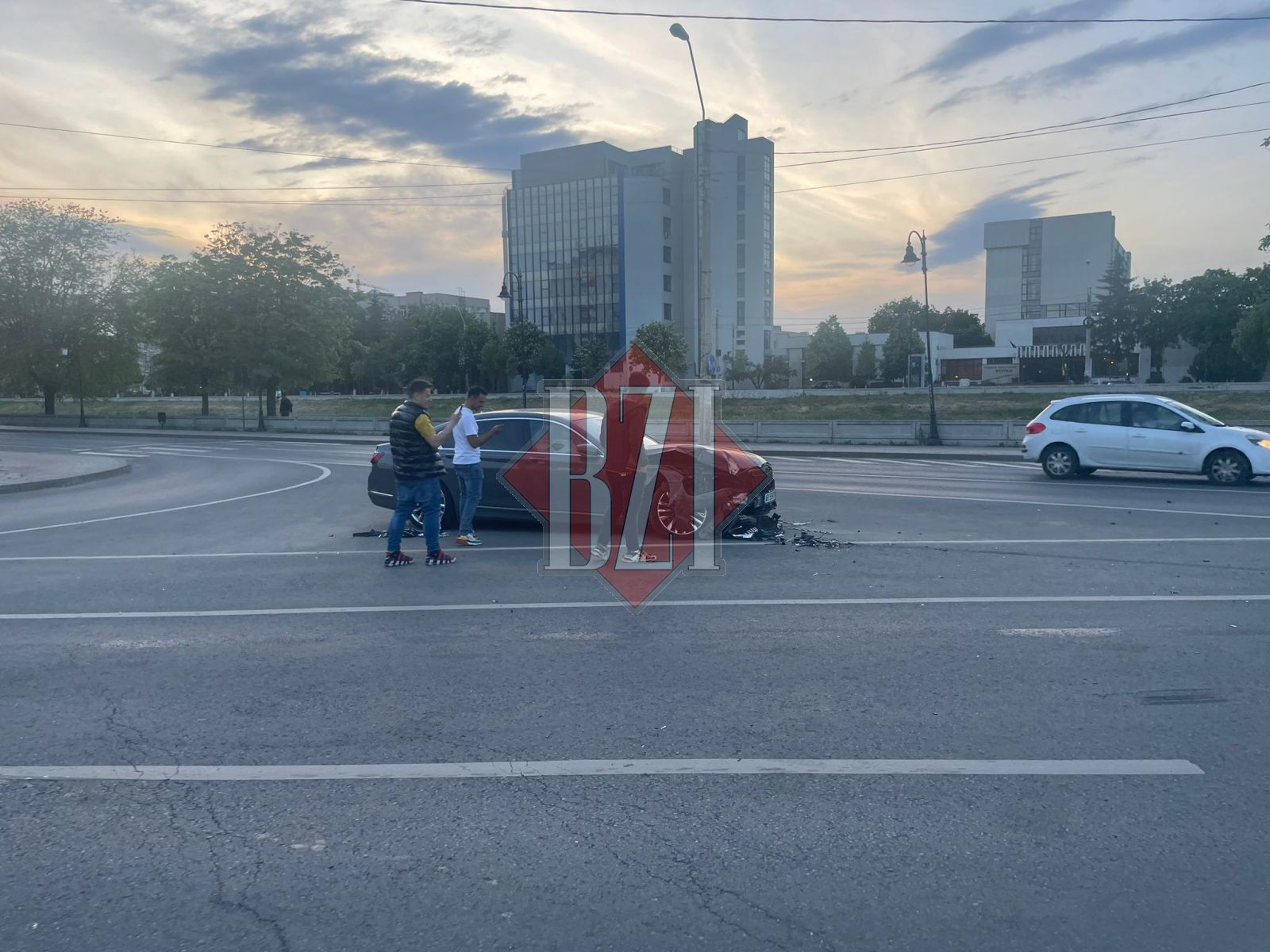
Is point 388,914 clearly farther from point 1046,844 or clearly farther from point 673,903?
point 1046,844

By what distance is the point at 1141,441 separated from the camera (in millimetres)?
17703

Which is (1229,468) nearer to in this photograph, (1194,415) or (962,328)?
(1194,415)

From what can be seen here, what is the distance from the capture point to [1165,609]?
764 centimetres

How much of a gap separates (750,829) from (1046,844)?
3.72 feet

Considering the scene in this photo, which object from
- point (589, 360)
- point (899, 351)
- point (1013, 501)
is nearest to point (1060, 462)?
point (1013, 501)

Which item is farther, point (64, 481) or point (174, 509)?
point (64, 481)

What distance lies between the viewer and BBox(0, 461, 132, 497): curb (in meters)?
19.2

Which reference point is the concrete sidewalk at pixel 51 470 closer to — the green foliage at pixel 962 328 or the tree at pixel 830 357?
the tree at pixel 830 357

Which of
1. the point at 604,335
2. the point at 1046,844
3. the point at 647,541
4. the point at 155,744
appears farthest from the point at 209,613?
the point at 604,335

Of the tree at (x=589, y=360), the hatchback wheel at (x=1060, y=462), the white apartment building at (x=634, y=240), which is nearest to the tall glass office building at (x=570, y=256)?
the white apartment building at (x=634, y=240)

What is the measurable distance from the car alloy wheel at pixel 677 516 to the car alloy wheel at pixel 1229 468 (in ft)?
36.9

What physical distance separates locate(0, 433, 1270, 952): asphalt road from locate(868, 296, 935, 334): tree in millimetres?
111922

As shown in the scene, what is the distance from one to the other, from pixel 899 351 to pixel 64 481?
3751 inches

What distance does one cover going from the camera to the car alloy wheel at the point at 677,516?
10797 millimetres
